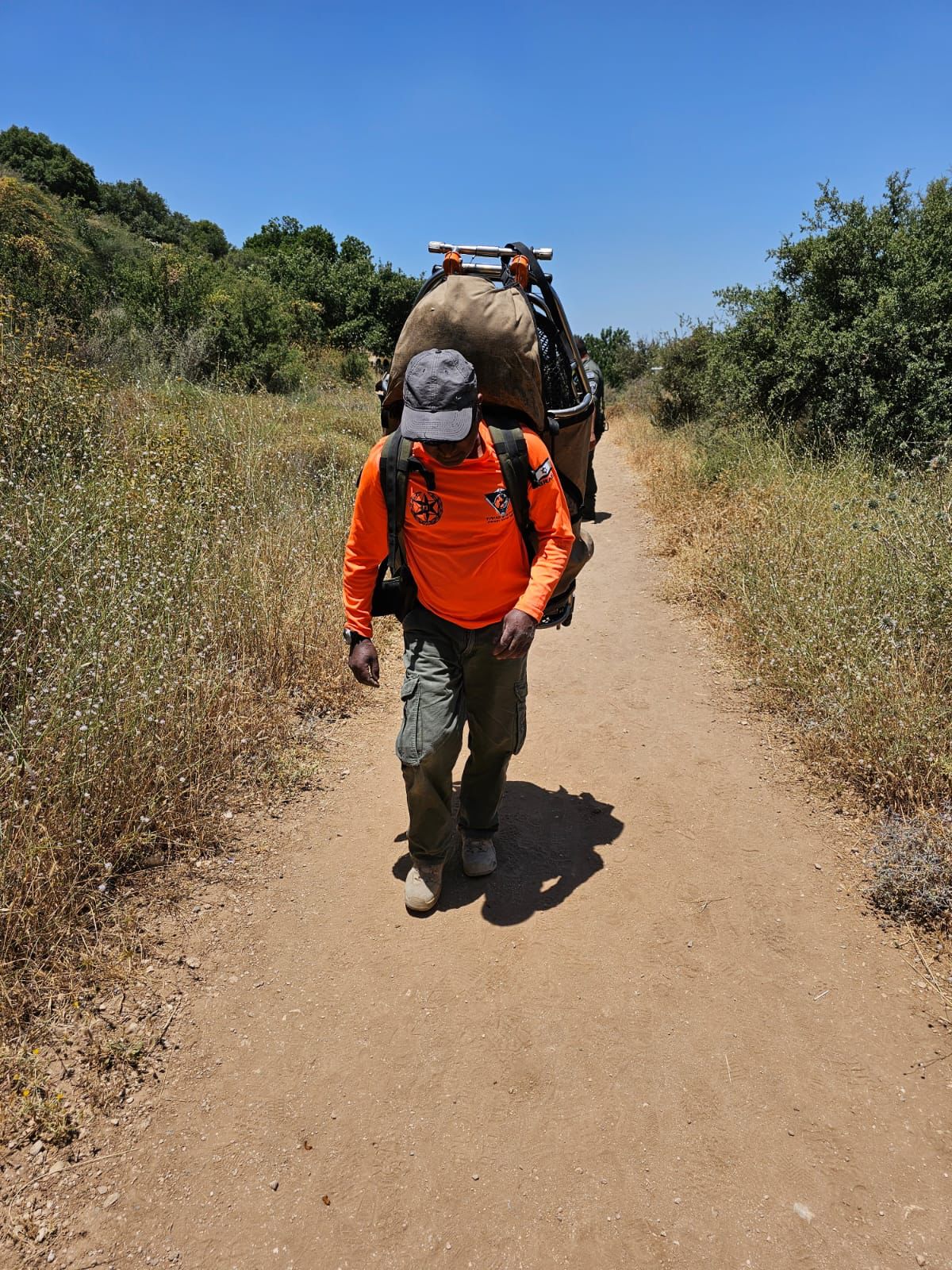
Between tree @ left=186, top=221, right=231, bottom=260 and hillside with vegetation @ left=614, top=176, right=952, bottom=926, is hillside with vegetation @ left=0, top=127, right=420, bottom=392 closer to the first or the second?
hillside with vegetation @ left=614, top=176, right=952, bottom=926

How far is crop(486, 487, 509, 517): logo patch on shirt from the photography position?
2521 mm

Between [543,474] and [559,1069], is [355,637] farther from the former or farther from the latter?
[559,1069]

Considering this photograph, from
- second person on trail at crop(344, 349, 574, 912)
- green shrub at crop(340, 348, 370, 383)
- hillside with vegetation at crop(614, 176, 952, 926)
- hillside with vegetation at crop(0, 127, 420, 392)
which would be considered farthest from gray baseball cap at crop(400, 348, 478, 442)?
green shrub at crop(340, 348, 370, 383)

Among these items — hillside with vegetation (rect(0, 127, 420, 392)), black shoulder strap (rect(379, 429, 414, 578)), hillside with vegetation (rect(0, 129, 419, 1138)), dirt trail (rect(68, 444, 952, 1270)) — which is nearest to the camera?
dirt trail (rect(68, 444, 952, 1270))

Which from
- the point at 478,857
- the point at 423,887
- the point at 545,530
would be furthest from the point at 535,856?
the point at 545,530

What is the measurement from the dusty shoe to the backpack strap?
4.61ft

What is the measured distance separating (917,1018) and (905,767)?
1.21 meters

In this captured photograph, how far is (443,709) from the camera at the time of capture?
2.69m

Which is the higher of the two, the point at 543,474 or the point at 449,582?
the point at 543,474

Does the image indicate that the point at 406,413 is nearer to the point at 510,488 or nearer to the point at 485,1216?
the point at 510,488

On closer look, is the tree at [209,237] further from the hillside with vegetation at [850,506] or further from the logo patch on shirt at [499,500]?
the logo patch on shirt at [499,500]

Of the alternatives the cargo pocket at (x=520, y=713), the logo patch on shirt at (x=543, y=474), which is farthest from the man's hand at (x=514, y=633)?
the logo patch on shirt at (x=543, y=474)

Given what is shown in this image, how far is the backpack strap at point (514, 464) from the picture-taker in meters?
A: 2.49

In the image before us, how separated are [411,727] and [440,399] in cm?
112
